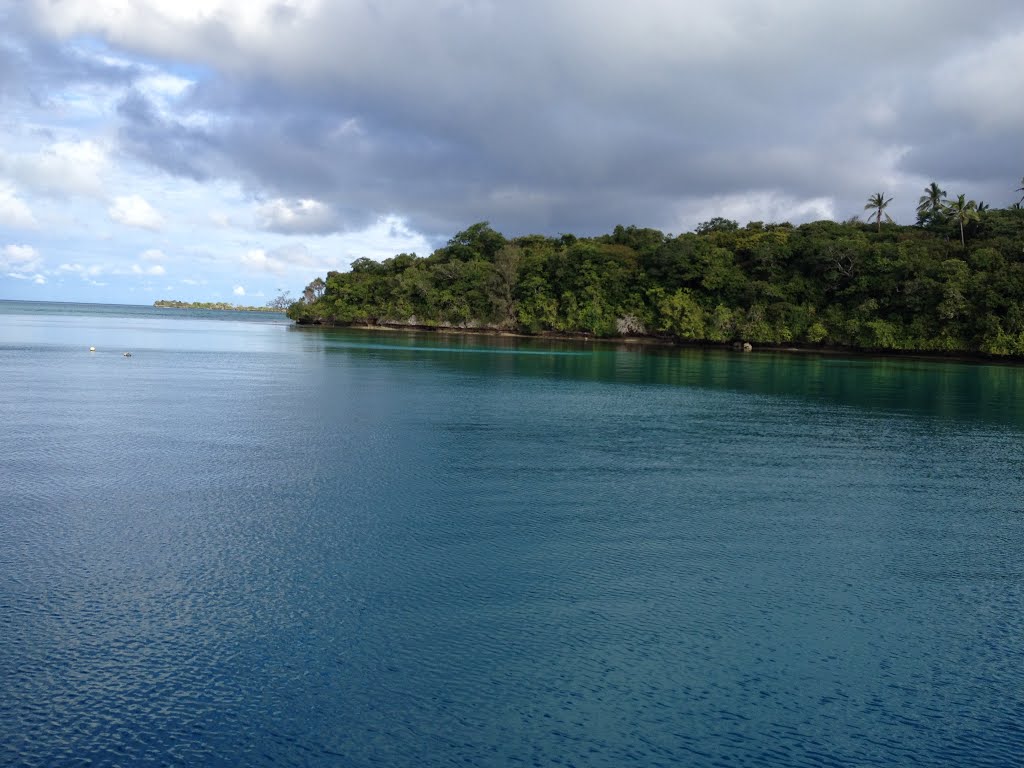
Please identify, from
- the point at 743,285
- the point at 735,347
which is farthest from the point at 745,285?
the point at 735,347

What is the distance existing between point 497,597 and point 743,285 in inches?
3583

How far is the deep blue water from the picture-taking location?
7871mm

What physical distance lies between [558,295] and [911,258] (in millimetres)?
49542

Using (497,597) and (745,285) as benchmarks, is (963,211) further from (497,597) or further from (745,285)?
(497,597)

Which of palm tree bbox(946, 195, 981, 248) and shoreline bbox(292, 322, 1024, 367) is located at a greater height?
palm tree bbox(946, 195, 981, 248)

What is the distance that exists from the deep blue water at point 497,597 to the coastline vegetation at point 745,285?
62.3 meters

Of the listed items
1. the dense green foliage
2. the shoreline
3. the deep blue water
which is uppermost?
the dense green foliage

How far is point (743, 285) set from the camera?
9588 centimetres

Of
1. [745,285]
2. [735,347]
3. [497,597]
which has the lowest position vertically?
[497,597]

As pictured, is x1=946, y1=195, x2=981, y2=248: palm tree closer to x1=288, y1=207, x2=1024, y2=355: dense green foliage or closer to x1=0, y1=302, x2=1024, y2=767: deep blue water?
x1=288, y1=207, x2=1024, y2=355: dense green foliage

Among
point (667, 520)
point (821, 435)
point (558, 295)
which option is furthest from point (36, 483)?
point (558, 295)

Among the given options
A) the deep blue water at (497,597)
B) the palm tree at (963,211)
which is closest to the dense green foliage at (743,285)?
the palm tree at (963,211)

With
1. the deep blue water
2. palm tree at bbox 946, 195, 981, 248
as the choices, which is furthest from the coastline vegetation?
the deep blue water

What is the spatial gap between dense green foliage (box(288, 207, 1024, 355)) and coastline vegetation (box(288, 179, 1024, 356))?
0.17 metres
